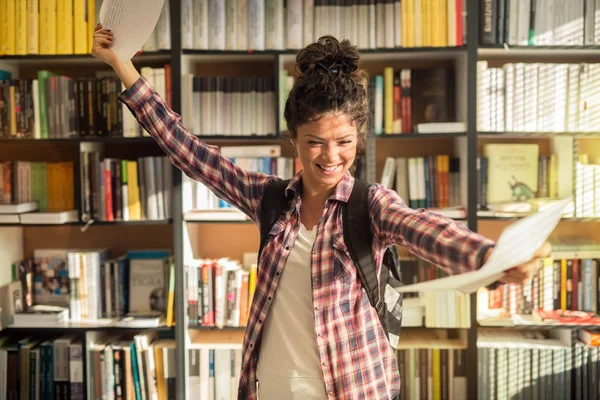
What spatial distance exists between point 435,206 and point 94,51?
1.68m

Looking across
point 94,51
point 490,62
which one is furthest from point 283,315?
point 490,62

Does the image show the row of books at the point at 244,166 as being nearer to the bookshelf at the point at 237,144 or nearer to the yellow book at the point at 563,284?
the bookshelf at the point at 237,144

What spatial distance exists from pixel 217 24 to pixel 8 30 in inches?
35.9

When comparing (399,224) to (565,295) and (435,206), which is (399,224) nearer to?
(435,206)

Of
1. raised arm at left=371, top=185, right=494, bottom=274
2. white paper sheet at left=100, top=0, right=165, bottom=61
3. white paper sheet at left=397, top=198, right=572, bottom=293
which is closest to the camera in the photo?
white paper sheet at left=397, top=198, right=572, bottom=293

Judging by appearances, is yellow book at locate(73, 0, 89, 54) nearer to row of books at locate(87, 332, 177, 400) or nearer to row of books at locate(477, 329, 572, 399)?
row of books at locate(87, 332, 177, 400)

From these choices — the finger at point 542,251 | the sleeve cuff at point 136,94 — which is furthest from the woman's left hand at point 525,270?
the sleeve cuff at point 136,94

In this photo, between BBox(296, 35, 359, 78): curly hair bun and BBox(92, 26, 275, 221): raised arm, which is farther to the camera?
BBox(92, 26, 275, 221): raised arm

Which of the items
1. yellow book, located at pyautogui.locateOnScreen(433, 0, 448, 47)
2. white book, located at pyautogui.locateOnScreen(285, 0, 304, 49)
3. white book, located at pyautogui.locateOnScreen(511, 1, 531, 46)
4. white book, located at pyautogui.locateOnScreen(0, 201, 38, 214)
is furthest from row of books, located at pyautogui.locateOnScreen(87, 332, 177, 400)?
white book, located at pyautogui.locateOnScreen(511, 1, 531, 46)

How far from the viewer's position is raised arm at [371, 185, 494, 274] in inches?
38.6

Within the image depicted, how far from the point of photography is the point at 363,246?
129 centimetres

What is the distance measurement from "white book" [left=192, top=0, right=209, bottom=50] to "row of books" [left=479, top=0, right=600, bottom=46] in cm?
114

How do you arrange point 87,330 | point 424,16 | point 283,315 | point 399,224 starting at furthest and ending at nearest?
point 87,330 < point 424,16 < point 283,315 < point 399,224

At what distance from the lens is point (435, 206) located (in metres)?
2.70
